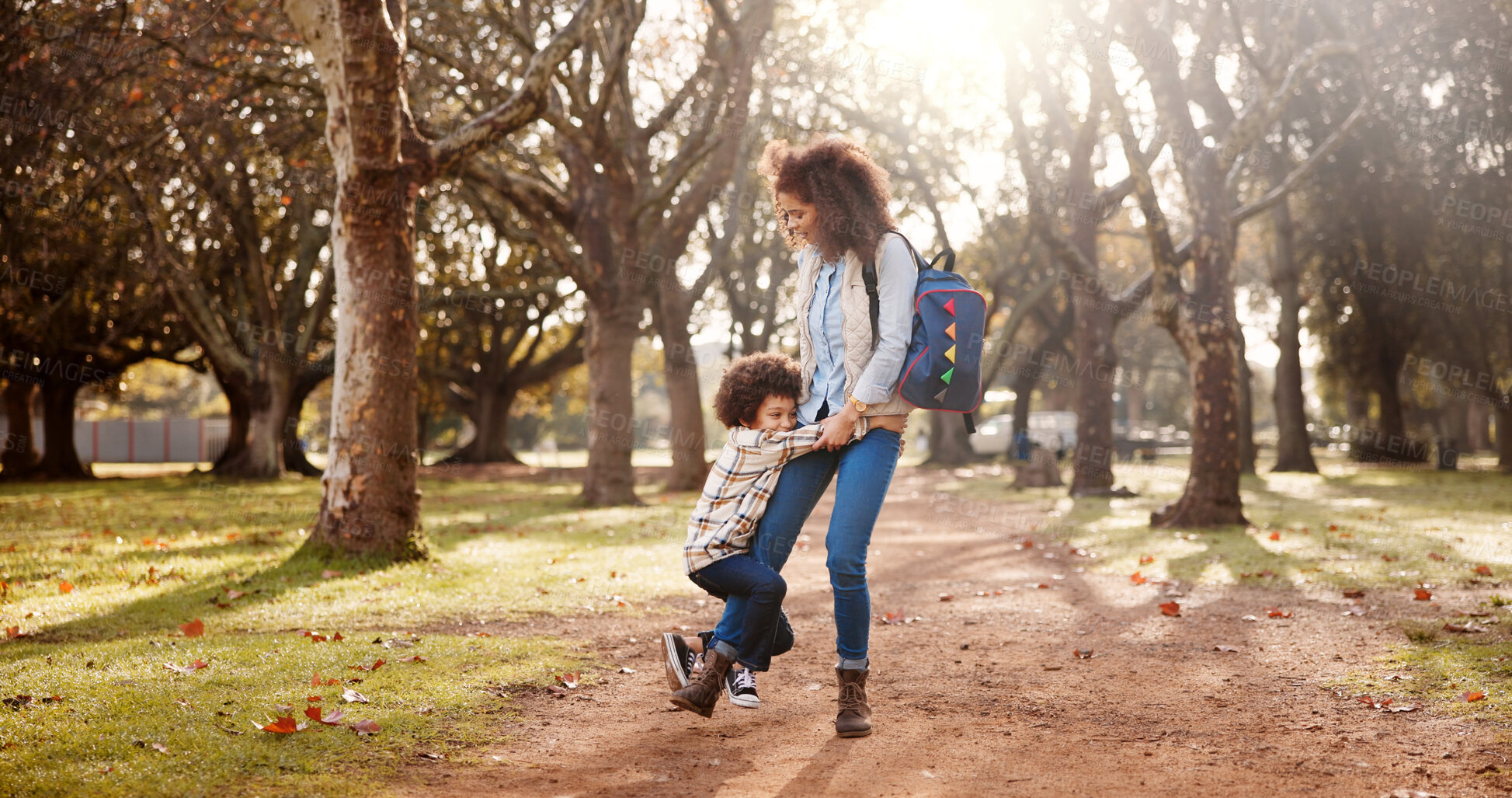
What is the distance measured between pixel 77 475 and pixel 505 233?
1381 centimetres

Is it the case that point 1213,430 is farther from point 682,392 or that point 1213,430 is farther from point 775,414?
point 682,392

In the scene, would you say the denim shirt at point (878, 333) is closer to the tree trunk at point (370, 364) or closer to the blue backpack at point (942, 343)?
the blue backpack at point (942, 343)

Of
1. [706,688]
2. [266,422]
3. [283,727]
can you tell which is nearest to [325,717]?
[283,727]

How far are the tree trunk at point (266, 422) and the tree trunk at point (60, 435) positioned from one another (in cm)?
541

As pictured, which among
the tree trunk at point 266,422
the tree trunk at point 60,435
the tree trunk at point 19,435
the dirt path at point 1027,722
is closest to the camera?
the dirt path at point 1027,722

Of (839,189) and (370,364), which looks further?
(370,364)

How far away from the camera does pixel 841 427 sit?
381 cm

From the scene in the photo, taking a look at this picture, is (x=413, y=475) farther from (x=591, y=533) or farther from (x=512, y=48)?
(x=512, y=48)

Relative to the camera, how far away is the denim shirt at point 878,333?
380 centimetres

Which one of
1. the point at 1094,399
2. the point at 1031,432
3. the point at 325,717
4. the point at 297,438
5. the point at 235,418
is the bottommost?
the point at 325,717

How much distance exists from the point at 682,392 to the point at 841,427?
1556 cm

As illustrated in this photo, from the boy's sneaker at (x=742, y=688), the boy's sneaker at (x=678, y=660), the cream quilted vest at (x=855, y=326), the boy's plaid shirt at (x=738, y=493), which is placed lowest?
the boy's sneaker at (x=742, y=688)

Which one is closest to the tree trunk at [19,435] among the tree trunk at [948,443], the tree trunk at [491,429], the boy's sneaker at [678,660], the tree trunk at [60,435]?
the tree trunk at [60,435]

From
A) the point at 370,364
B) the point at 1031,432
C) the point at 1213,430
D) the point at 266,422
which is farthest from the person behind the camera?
the point at 1031,432
